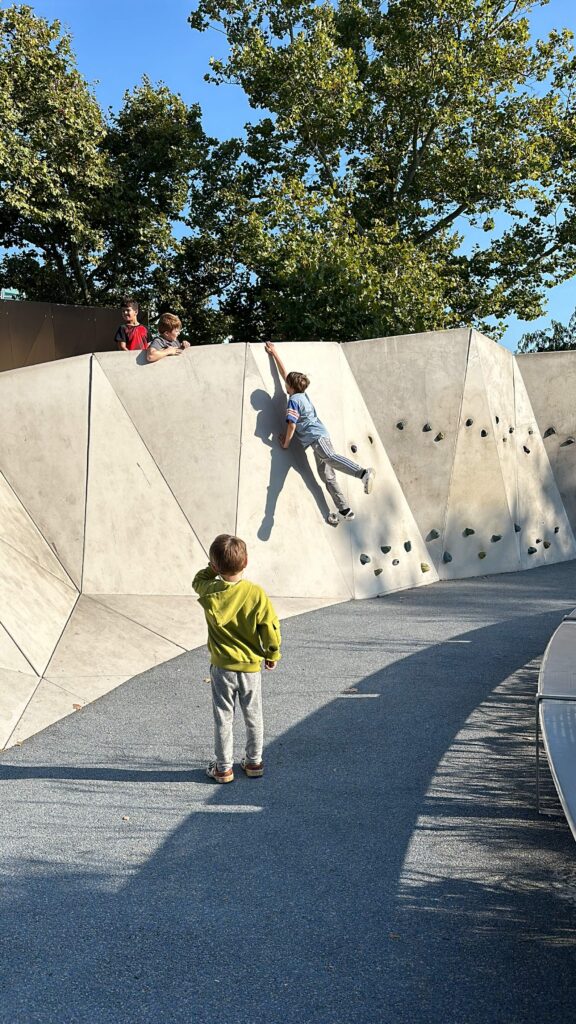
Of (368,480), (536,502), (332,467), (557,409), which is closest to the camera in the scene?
(332,467)

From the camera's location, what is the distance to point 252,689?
5.17 meters

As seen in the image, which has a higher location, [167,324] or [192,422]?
[167,324]

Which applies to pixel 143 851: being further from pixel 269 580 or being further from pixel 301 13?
pixel 301 13

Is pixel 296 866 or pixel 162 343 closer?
pixel 296 866

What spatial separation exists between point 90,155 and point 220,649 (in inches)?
711

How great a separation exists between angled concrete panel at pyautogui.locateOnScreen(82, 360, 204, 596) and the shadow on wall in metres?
0.80

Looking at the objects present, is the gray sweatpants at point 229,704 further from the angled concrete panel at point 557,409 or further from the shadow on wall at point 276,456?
the angled concrete panel at point 557,409

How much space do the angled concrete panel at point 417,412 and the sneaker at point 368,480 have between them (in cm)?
85

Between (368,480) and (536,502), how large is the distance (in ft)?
11.0

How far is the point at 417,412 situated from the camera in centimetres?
1231

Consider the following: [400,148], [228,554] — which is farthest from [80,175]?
[228,554]

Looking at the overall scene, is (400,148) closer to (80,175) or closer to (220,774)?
(80,175)

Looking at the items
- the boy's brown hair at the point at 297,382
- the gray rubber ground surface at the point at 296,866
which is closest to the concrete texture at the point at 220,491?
the boy's brown hair at the point at 297,382

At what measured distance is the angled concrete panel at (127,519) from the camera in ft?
30.9
